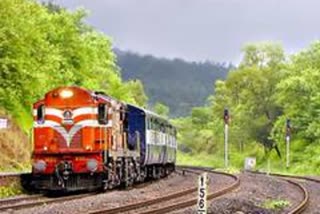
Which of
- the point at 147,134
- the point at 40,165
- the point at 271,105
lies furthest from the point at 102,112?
the point at 271,105

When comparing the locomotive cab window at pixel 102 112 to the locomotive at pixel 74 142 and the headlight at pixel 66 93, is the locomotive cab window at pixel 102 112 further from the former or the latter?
the headlight at pixel 66 93

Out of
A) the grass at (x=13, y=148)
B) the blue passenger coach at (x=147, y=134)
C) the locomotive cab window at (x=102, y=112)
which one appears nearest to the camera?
the locomotive cab window at (x=102, y=112)

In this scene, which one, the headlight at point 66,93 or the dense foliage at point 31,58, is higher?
the dense foliage at point 31,58

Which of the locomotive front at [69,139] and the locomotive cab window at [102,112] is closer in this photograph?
the locomotive front at [69,139]

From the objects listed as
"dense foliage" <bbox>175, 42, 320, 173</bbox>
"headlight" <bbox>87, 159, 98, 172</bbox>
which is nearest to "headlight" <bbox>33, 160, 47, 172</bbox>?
"headlight" <bbox>87, 159, 98, 172</bbox>

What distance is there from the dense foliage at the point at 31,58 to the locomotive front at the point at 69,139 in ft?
27.2

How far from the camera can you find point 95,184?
23625mm

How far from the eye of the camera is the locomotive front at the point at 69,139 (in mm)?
22906

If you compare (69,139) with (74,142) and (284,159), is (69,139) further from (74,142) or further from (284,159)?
(284,159)

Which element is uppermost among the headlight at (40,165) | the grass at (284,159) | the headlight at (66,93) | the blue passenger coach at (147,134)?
the headlight at (66,93)

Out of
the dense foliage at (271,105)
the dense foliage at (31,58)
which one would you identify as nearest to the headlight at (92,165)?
the dense foliage at (31,58)

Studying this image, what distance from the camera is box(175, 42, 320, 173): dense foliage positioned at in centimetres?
5975

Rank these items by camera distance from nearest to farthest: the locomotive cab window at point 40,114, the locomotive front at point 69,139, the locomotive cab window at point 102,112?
the locomotive front at point 69,139 < the locomotive cab window at point 102,112 < the locomotive cab window at point 40,114

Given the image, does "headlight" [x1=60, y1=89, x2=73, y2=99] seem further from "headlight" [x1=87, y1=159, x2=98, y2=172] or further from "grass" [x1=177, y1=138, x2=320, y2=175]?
"grass" [x1=177, y1=138, x2=320, y2=175]
